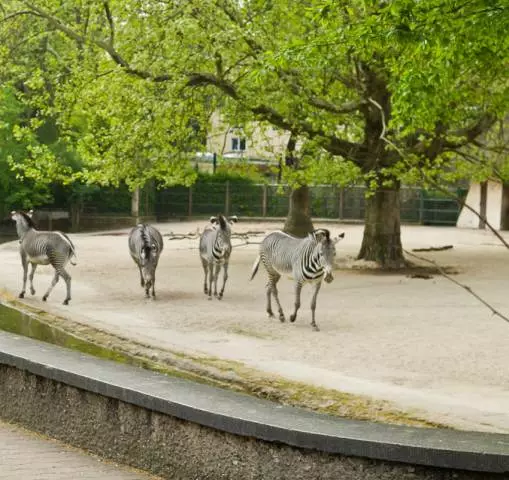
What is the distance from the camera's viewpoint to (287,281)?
29172mm

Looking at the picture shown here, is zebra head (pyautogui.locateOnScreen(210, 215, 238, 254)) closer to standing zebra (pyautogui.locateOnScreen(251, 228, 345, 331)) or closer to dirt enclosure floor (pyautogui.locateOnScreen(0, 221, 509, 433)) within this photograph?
dirt enclosure floor (pyautogui.locateOnScreen(0, 221, 509, 433))

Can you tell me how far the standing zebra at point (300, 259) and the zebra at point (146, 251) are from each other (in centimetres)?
306

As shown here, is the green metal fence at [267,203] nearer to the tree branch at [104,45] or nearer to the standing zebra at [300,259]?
the tree branch at [104,45]

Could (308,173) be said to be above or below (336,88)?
below

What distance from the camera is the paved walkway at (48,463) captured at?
23.8 ft

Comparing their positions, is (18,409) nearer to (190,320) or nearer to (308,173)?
(190,320)

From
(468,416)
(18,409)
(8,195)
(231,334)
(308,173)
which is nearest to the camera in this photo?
(18,409)

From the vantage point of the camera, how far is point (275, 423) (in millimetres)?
6621

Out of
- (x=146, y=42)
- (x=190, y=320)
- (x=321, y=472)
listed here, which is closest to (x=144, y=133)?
(x=146, y=42)

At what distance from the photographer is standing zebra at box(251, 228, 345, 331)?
18.9 m

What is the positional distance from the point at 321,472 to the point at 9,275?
22.7m

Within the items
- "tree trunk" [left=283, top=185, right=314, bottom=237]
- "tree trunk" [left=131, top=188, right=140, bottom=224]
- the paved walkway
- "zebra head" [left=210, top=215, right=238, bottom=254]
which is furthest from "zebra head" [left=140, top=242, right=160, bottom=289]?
"tree trunk" [left=131, top=188, right=140, bottom=224]

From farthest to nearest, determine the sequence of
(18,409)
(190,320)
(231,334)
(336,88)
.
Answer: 1. (336,88)
2. (190,320)
3. (231,334)
4. (18,409)

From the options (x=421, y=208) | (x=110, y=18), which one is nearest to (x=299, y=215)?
(x=110, y=18)
